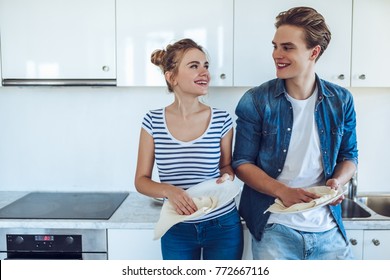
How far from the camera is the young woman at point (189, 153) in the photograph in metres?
1.12

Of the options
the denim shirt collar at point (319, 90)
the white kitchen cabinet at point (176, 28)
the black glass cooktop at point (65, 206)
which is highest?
the white kitchen cabinet at point (176, 28)

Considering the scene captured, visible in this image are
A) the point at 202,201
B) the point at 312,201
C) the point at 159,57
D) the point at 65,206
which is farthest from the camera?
the point at 65,206

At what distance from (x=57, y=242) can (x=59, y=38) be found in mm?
710

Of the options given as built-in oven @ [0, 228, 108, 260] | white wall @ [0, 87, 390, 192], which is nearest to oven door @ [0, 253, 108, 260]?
built-in oven @ [0, 228, 108, 260]

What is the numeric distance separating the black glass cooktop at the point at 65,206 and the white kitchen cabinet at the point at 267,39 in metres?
0.66

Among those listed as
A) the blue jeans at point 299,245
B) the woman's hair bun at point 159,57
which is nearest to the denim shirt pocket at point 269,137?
the blue jeans at point 299,245

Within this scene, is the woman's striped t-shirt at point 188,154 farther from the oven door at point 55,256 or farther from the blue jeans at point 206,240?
the oven door at point 55,256

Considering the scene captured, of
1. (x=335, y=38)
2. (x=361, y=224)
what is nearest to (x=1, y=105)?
(x=335, y=38)

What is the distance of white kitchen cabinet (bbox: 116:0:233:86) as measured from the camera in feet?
4.80

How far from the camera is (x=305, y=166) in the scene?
1.09 metres

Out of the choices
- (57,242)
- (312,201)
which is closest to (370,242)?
(312,201)

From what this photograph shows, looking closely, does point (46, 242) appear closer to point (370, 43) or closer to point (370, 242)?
point (370, 242)

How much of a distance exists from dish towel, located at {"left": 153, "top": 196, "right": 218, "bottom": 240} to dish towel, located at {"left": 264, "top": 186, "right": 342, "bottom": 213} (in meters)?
0.15
